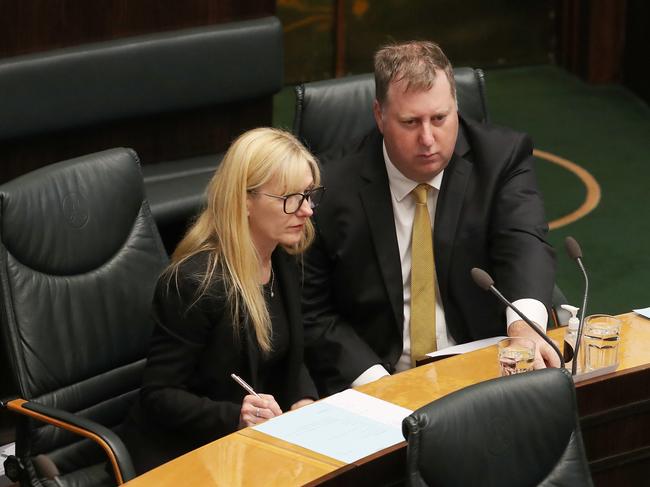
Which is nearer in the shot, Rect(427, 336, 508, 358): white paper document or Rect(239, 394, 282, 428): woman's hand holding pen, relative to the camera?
Rect(239, 394, 282, 428): woman's hand holding pen

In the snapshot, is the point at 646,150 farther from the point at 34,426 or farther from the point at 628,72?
the point at 34,426

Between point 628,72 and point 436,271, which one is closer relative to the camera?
point 436,271

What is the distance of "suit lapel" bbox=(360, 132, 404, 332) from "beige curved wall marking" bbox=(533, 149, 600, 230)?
244cm

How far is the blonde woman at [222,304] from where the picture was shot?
9.34 feet

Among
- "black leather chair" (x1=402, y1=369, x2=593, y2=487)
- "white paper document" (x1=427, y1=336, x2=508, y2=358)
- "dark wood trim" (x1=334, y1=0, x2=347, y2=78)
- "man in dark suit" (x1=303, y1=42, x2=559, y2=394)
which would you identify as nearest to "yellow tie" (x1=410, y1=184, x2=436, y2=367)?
"man in dark suit" (x1=303, y1=42, x2=559, y2=394)

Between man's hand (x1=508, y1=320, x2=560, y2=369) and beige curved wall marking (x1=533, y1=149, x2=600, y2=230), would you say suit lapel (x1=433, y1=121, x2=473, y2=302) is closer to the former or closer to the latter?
man's hand (x1=508, y1=320, x2=560, y2=369)

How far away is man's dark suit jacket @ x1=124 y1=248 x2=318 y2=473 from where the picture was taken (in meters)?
2.84

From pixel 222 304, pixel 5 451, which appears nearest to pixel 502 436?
pixel 222 304

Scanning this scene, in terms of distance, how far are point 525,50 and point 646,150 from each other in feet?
4.85

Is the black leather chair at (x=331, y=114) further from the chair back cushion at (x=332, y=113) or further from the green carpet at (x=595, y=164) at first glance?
the green carpet at (x=595, y=164)

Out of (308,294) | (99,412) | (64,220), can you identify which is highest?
(64,220)

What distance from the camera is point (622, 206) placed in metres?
5.84

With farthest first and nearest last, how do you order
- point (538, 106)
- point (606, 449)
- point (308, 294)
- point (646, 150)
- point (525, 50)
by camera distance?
point (525, 50) → point (538, 106) → point (646, 150) → point (308, 294) → point (606, 449)

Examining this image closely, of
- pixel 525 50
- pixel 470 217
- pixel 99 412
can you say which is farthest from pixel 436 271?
pixel 525 50
